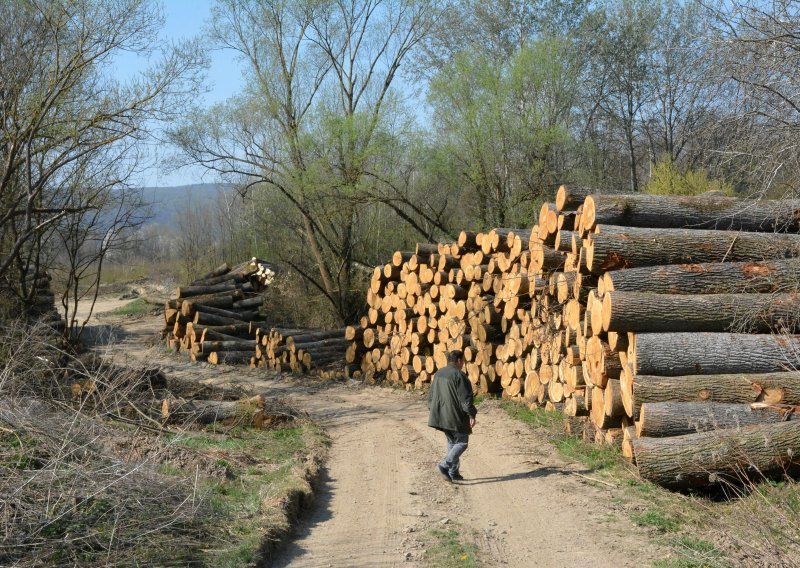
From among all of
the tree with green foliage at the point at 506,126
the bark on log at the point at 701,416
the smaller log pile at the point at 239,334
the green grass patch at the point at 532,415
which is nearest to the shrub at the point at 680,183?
the tree with green foliage at the point at 506,126

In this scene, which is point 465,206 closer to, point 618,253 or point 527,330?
point 527,330

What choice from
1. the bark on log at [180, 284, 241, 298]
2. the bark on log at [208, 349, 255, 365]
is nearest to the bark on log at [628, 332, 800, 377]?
the bark on log at [208, 349, 255, 365]

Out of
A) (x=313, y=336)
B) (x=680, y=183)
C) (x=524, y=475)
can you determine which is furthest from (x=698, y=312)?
(x=680, y=183)

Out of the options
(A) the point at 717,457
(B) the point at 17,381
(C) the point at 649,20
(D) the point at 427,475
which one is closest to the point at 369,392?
(D) the point at 427,475

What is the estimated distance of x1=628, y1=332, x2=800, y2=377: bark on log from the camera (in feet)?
28.7

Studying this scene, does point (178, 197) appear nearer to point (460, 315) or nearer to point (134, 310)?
point (134, 310)

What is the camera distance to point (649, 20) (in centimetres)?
2941

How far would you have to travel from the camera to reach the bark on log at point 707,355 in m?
8.75

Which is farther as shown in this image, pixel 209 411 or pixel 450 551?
pixel 209 411

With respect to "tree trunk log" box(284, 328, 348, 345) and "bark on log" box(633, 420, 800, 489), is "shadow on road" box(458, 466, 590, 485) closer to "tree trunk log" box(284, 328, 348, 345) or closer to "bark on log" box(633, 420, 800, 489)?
"bark on log" box(633, 420, 800, 489)

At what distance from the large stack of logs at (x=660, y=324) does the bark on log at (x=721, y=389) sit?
0.01 m

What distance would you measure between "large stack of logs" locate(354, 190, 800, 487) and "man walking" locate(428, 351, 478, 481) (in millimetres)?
1770

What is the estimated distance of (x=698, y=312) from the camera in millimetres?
9086

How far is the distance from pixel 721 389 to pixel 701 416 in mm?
457
